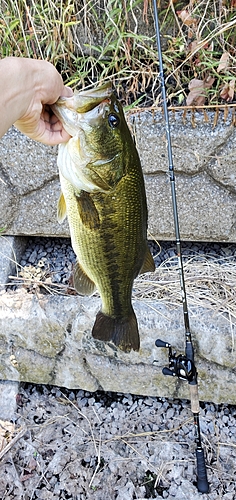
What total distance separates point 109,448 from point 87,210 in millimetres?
1584

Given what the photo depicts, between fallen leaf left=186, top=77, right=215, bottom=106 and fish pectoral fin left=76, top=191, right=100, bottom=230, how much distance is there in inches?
45.9

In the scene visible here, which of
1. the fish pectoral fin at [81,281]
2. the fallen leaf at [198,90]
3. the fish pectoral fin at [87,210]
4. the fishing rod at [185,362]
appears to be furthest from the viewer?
the fallen leaf at [198,90]

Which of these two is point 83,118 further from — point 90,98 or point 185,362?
point 185,362

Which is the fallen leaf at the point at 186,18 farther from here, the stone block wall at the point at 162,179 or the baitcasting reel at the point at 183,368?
the baitcasting reel at the point at 183,368

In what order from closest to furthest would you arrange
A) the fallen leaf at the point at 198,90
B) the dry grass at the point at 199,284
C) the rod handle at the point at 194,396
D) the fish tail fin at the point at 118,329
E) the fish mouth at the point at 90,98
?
the fish mouth at the point at 90,98 < the fish tail fin at the point at 118,329 < the rod handle at the point at 194,396 < the fallen leaf at the point at 198,90 < the dry grass at the point at 199,284

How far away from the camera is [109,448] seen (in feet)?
8.46

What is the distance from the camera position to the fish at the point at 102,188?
4.75ft

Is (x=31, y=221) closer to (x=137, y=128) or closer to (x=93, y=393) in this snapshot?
(x=137, y=128)

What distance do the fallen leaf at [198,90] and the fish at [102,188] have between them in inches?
41.2

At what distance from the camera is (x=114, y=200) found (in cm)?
155

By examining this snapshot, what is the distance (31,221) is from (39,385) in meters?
1.01

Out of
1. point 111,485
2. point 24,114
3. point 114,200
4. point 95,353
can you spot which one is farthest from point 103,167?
point 111,485

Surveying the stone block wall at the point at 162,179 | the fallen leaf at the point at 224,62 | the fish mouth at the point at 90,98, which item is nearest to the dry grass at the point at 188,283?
the stone block wall at the point at 162,179

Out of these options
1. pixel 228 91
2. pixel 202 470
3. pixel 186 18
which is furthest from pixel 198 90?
pixel 202 470
